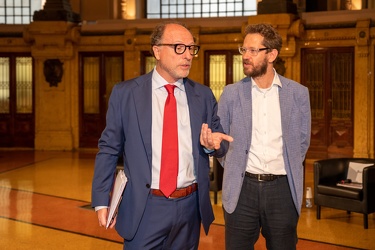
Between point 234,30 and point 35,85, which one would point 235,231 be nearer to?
point 234,30

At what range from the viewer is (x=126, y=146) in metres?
3.44

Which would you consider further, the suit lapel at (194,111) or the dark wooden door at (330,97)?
the dark wooden door at (330,97)

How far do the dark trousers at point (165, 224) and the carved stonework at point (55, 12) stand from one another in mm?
12218

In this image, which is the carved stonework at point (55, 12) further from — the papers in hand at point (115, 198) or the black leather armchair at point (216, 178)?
the papers in hand at point (115, 198)

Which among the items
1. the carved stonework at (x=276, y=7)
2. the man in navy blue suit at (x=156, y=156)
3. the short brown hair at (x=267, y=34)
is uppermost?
the carved stonework at (x=276, y=7)

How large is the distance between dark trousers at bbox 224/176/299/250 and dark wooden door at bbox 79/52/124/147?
11476mm

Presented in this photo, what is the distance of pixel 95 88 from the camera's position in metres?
15.3

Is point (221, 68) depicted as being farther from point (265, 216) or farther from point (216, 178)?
point (265, 216)

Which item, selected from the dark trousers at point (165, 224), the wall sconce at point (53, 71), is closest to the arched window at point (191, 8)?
the wall sconce at point (53, 71)

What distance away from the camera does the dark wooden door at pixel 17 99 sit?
15.6 m

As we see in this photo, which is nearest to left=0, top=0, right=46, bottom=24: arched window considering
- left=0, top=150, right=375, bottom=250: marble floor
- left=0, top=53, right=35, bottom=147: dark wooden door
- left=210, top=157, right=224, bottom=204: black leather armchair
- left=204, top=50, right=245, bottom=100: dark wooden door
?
left=0, top=53, right=35, bottom=147: dark wooden door

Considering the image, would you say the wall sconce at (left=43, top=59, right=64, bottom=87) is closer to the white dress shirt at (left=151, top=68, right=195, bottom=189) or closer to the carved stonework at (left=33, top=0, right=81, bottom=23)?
the carved stonework at (left=33, top=0, right=81, bottom=23)

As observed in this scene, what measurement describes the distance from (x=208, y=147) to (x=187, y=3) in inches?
583

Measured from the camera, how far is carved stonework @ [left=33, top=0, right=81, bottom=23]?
14977mm
